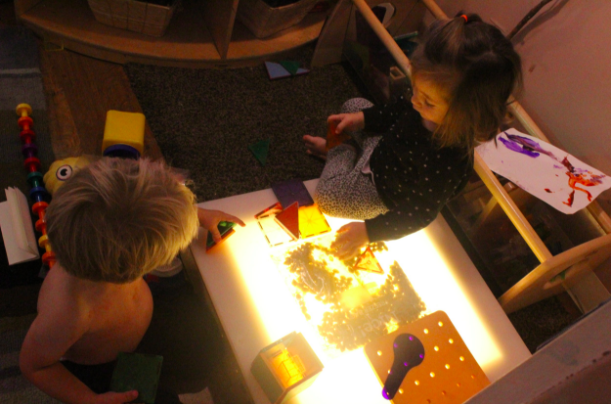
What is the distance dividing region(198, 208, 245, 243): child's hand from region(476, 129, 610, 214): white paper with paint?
0.68m

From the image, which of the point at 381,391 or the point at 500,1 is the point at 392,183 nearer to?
the point at 381,391

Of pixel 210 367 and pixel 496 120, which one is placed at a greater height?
pixel 496 120

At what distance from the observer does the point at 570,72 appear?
137 cm

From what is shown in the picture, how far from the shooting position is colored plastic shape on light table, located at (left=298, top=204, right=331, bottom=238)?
1098 millimetres

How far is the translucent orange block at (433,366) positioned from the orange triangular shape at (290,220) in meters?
0.31

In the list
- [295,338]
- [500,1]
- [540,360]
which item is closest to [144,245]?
[295,338]

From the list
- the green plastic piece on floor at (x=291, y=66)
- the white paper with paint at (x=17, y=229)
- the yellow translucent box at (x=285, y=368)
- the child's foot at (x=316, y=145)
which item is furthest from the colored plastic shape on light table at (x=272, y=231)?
the green plastic piece on floor at (x=291, y=66)

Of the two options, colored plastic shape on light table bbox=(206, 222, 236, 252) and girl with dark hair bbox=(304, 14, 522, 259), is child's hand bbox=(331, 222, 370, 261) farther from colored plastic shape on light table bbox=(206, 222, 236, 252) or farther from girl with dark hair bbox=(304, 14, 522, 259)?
colored plastic shape on light table bbox=(206, 222, 236, 252)

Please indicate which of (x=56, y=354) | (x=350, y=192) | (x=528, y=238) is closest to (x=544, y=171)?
(x=528, y=238)

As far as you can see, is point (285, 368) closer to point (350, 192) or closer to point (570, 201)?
point (350, 192)

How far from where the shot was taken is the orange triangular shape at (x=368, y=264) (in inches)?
42.1

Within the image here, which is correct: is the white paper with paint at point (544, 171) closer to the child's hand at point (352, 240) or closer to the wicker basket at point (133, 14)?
the child's hand at point (352, 240)

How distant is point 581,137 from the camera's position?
1362mm

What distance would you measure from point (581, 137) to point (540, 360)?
4.18 ft
